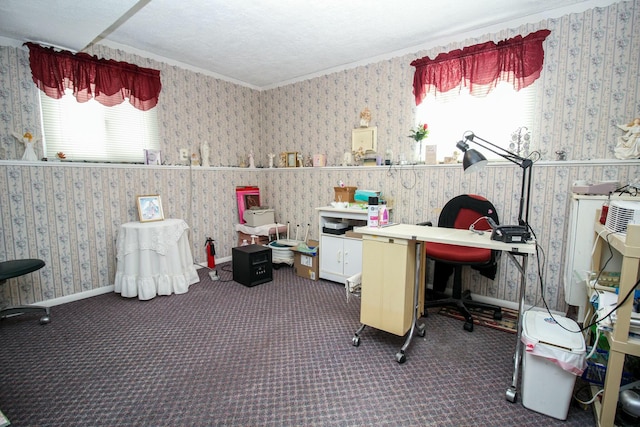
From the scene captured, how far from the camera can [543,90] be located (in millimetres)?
2709

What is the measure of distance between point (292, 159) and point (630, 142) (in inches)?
140

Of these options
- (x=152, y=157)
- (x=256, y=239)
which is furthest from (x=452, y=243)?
(x=152, y=157)

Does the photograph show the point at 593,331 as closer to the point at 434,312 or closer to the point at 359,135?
the point at 434,312

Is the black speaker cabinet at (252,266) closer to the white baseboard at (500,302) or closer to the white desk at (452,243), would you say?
the white desk at (452,243)

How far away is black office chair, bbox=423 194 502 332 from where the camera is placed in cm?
256

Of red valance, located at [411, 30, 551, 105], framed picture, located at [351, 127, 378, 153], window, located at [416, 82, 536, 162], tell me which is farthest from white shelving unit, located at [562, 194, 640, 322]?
framed picture, located at [351, 127, 378, 153]

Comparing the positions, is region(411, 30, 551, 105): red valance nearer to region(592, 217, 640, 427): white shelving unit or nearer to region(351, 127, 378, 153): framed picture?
region(351, 127, 378, 153): framed picture

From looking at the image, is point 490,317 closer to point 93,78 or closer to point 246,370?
point 246,370

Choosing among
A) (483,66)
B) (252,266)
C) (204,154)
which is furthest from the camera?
(204,154)

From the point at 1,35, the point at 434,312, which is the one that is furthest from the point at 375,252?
the point at 1,35

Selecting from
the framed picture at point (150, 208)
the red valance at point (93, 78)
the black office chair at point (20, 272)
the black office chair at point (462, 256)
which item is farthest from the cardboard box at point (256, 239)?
the black office chair at point (462, 256)

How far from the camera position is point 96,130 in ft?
10.8

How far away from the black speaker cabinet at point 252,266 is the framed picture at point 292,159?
1440 mm

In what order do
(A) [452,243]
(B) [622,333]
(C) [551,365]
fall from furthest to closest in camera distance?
(A) [452,243] → (C) [551,365] → (B) [622,333]
